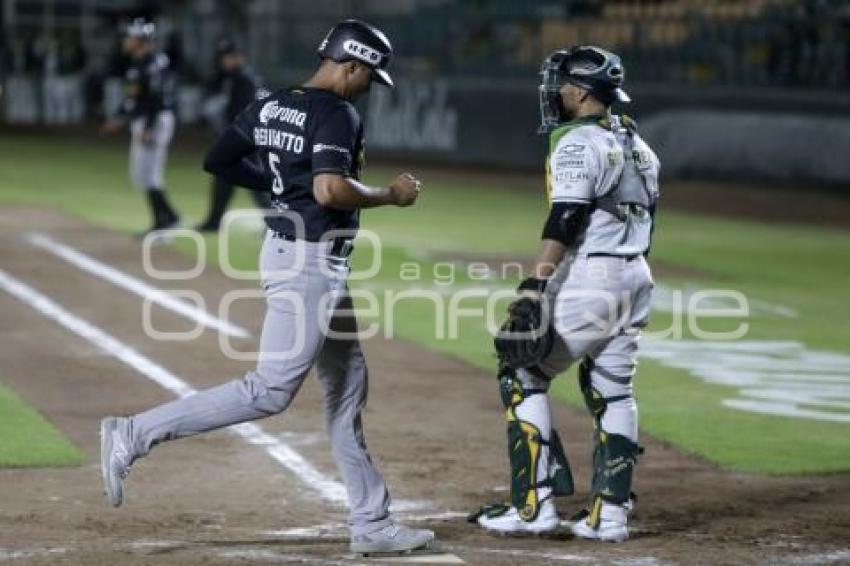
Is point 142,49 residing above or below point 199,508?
above

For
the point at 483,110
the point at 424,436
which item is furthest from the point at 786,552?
the point at 483,110

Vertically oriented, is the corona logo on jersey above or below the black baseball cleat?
above

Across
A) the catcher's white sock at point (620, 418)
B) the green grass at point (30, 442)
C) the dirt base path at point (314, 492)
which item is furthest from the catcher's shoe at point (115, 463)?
the catcher's white sock at point (620, 418)

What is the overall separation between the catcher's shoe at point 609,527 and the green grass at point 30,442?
9.41ft

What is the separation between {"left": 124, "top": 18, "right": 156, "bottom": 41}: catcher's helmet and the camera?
19141 mm

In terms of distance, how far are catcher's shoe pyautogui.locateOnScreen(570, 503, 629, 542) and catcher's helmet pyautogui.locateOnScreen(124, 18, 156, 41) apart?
12573mm

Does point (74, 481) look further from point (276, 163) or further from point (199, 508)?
point (276, 163)

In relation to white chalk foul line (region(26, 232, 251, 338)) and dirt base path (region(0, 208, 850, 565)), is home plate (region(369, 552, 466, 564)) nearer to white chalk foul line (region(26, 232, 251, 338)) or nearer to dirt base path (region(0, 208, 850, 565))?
dirt base path (region(0, 208, 850, 565))

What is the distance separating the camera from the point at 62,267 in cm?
1733

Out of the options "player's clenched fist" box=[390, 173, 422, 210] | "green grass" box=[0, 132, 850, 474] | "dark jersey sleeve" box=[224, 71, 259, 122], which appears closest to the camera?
"player's clenched fist" box=[390, 173, 422, 210]

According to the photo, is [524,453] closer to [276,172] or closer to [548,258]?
[548,258]

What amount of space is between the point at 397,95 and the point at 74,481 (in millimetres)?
26254

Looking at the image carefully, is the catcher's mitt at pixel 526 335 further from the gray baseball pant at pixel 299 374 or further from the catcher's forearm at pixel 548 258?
the gray baseball pant at pixel 299 374

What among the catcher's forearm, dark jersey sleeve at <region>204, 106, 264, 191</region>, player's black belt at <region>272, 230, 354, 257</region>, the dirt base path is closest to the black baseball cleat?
the dirt base path
